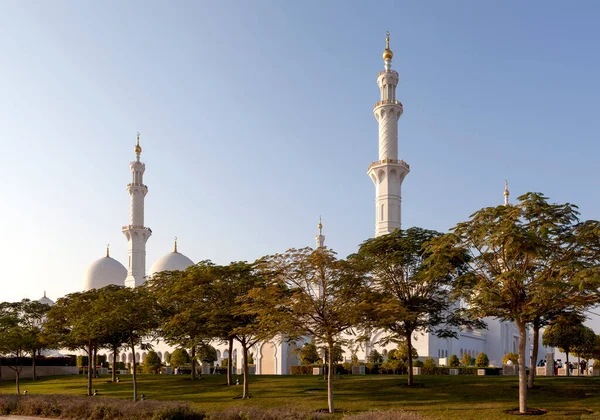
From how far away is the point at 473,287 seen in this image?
28188mm

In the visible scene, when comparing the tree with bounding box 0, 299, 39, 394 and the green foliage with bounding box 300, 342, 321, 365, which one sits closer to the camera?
the tree with bounding box 0, 299, 39, 394

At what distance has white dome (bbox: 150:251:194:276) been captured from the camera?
94438 mm

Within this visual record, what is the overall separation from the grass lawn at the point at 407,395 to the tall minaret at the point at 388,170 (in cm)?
2333

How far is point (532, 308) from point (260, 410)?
11885 millimetres

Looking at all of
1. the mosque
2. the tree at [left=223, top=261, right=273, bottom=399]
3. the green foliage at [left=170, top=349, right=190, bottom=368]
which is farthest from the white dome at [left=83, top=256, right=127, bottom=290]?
the tree at [left=223, top=261, right=273, bottom=399]

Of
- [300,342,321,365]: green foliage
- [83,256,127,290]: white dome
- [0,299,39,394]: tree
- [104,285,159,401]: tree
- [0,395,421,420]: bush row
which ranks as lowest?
[300,342,321,365]: green foliage

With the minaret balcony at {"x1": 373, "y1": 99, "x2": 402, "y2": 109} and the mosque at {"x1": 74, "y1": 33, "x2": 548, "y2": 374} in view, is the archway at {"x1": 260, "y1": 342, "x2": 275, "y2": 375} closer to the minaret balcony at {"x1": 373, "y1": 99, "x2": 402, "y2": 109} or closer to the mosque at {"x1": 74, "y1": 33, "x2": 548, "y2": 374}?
the mosque at {"x1": 74, "y1": 33, "x2": 548, "y2": 374}

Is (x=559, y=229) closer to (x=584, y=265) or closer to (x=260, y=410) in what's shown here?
(x=584, y=265)

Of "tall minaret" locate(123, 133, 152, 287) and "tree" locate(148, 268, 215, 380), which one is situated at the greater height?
"tall minaret" locate(123, 133, 152, 287)

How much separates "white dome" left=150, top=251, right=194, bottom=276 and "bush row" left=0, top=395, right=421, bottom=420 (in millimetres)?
61338

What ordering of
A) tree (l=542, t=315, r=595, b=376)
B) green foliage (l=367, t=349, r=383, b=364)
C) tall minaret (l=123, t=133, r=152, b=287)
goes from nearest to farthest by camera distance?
tree (l=542, t=315, r=595, b=376), green foliage (l=367, t=349, r=383, b=364), tall minaret (l=123, t=133, r=152, b=287)

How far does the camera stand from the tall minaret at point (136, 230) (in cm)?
9288

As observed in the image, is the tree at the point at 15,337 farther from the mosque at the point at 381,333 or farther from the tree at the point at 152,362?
the mosque at the point at 381,333

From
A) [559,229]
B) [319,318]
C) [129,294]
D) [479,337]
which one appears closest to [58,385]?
[129,294]
